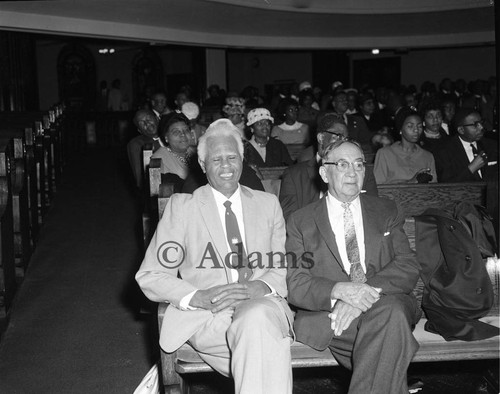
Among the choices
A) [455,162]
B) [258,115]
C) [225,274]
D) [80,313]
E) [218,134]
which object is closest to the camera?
[225,274]

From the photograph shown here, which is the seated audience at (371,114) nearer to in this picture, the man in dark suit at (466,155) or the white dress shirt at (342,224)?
the man in dark suit at (466,155)

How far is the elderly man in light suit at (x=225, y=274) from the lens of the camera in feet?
7.99

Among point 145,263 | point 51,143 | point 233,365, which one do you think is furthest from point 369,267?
point 51,143

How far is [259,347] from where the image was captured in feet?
7.90

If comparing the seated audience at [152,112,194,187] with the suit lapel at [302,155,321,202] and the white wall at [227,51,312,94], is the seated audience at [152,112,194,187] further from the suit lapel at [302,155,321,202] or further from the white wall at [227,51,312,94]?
the white wall at [227,51,312,94]

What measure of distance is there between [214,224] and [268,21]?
29.3 feet

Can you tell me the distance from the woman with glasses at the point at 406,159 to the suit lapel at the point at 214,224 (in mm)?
2443

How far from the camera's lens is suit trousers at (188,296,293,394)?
239cm

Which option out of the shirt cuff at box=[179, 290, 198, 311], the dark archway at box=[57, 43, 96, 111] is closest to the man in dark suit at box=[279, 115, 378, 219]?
the shirt cuff at box=[179, 290, 198, 311]

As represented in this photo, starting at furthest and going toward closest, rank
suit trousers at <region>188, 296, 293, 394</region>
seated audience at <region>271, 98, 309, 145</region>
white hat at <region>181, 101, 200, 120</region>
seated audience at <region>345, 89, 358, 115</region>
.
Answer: seated audience at <region>345, 89, 358, 115</region> → seated audience at <region>271, 98, 309, 145</region> → white hat at <region>181, 101, 200, 120</region> → suit trousers at <region>188, 296, 293, 394</region>

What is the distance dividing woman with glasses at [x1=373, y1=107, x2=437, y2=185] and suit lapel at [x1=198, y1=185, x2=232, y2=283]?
2443mm

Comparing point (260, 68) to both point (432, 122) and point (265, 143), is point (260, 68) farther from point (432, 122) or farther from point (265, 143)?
point (265, 143)

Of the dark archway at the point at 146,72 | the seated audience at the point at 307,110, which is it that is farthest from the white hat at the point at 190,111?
the dark archway at the point at 146,72

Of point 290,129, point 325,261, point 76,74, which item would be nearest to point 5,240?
point 325,261
